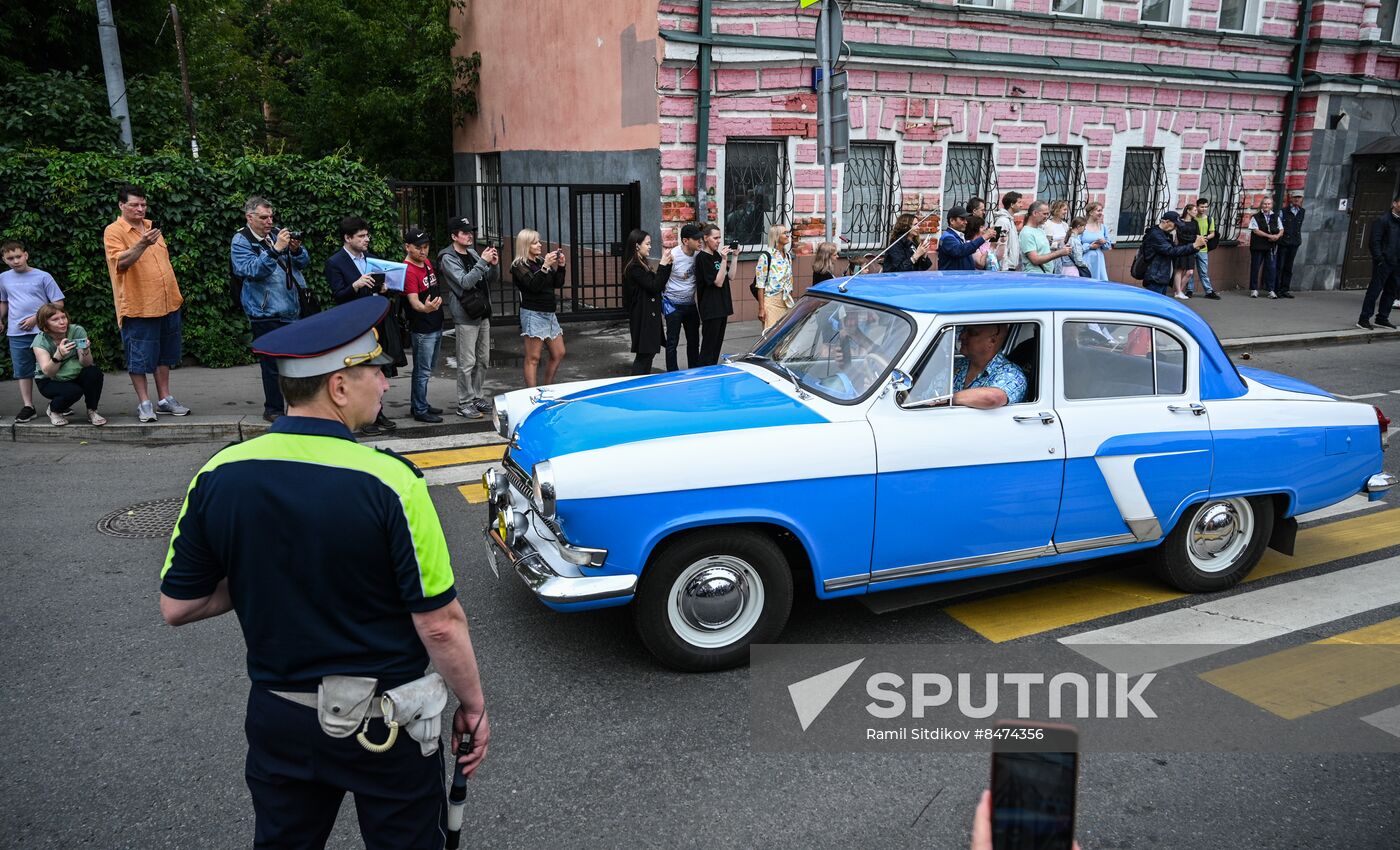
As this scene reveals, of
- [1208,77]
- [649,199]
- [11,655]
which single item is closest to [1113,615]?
[11,655]

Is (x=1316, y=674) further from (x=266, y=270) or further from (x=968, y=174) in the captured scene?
(x=968, y=174)

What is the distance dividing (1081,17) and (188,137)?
15417 millimetres

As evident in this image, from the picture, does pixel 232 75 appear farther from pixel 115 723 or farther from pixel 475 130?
pixel 115 723

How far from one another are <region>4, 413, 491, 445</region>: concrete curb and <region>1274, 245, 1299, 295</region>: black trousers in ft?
54.9

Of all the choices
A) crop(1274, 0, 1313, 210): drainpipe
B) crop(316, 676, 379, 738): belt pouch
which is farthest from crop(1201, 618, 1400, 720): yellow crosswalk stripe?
crop(1274, 0, 1313, 210): drainpipe

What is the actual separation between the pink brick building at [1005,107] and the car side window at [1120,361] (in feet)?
30.3

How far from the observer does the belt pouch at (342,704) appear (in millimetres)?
2334

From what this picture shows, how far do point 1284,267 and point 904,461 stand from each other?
1769cm

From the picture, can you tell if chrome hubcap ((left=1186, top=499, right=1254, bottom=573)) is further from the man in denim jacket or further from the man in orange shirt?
the man in orange shirt

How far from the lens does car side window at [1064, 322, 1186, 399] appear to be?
509 centimetres

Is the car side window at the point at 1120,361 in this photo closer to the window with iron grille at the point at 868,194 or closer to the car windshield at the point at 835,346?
the car windshield at the point at 835,346

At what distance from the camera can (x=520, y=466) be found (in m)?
4.80

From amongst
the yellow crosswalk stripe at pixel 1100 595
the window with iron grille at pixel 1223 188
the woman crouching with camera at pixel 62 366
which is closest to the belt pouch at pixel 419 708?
the yellow crosswalk stripe at pixel 1100 595

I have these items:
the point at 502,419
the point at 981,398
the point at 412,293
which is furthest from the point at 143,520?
the point at 981,398
